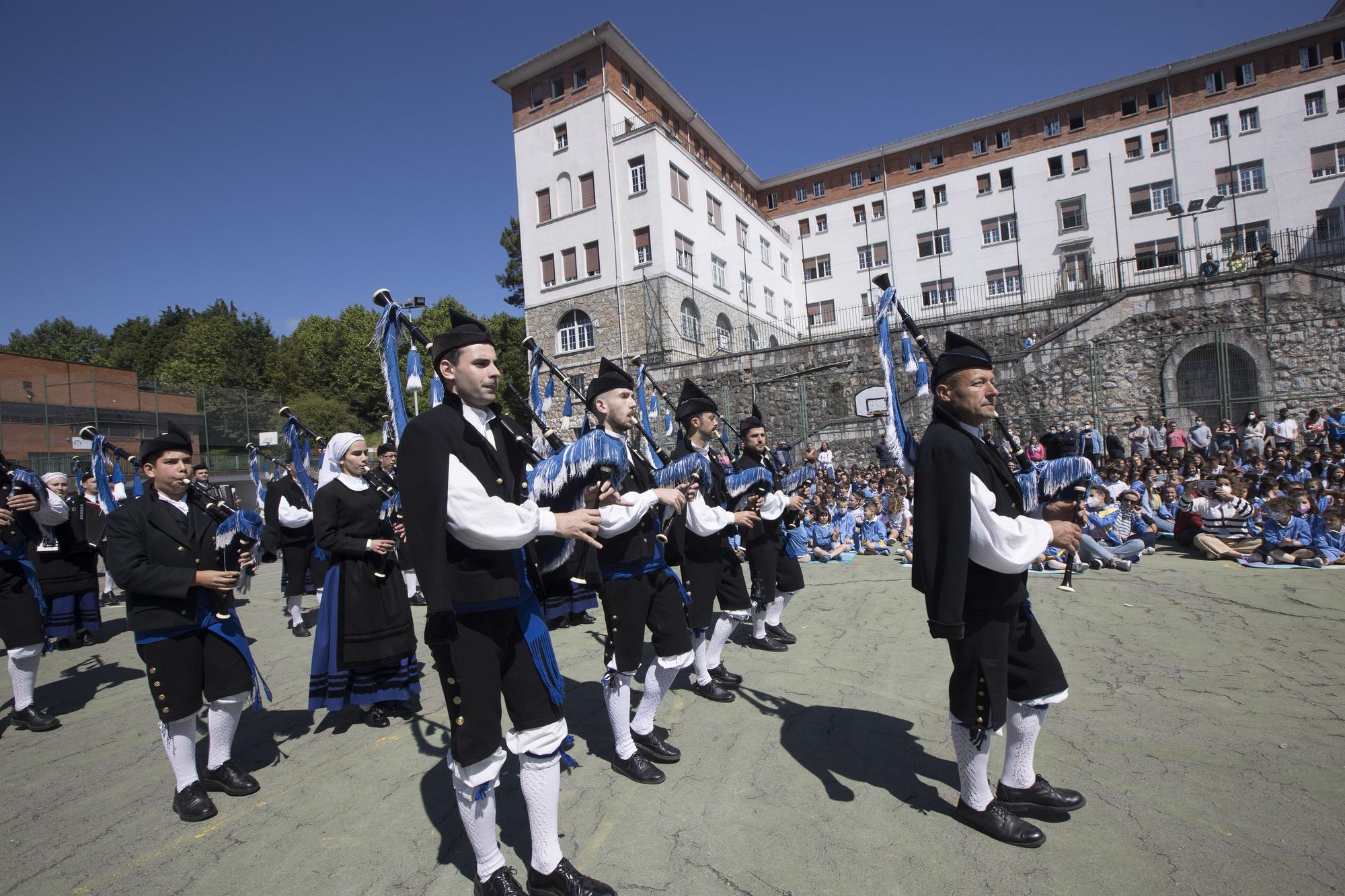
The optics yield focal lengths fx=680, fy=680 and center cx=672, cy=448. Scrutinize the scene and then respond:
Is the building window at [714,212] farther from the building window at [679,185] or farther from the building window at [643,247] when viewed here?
the building window at [643,247]

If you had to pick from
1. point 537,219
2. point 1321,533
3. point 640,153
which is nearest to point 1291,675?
point 1321,533

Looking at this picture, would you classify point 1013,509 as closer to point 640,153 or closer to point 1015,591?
point 1015,591

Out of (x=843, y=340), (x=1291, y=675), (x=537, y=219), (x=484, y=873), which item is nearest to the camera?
(x=484, y=873)

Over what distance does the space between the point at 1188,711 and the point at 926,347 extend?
2779mm

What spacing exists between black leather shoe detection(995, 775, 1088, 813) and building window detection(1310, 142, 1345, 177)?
39.4 metres

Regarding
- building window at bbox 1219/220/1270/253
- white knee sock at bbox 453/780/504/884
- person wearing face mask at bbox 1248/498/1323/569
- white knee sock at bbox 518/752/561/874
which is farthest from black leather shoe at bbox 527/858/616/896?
building window at bbox 1219/220/1270/253

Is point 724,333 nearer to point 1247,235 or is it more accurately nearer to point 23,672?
point 1247,235

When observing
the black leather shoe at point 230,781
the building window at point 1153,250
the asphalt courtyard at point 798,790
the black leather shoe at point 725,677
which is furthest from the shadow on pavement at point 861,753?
the building window at point 1153,250

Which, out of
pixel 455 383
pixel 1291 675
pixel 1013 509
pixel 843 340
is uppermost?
pixel 843 340

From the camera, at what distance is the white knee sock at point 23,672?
5203 millimetres

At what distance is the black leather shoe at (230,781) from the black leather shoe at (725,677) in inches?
121

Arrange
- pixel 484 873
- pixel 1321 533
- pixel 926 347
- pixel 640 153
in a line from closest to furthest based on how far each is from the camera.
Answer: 1. pixel 484 873
2. pixel 926 347
3. pixel 1321 533
4. pixel 640 153

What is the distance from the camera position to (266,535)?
8609 millimetres

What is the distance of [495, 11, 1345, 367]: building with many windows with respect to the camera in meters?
29.0
